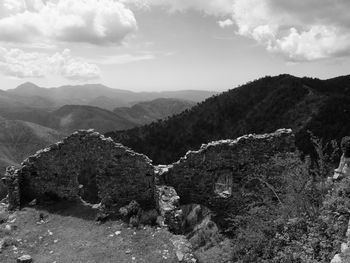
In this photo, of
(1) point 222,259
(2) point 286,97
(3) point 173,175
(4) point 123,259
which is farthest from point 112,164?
(2) point 286,97

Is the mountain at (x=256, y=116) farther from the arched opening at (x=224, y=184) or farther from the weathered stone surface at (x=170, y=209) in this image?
the weathered stone surface at (x=170, y=209)

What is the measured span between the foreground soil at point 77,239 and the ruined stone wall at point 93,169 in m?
1.29

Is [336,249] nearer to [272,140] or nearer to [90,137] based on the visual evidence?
[272,140]

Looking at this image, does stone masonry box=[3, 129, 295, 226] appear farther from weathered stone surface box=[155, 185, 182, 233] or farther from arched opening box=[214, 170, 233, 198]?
weathered stone surface box=[155, 185, 182, 233]

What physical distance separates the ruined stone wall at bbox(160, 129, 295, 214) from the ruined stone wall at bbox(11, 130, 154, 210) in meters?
1.24

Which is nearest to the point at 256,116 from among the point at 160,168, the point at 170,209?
the point at 160,168

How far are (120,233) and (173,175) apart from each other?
12.5 ft

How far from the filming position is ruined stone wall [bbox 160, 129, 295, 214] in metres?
15.6

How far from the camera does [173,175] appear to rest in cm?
1596

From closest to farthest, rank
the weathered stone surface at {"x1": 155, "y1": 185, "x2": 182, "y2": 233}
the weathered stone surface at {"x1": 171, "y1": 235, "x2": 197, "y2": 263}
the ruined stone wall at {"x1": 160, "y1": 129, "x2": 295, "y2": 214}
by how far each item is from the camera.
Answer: the weathered stone surface at {"x1": 171, "y1": 235, "x2": 197, "y2": 263} → the weathered stone surface at {"x1": 155, "y1": 185, "x2": 182, "y2": 233} → the ruined stone wall at {"x1": 160, "y1": 129, "x2": 295, "y2": 214}

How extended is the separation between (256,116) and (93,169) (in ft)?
235

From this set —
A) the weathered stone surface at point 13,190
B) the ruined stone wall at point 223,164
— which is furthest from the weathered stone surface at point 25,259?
the ruined stone wall at point 223,164

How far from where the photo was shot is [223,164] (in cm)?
1574

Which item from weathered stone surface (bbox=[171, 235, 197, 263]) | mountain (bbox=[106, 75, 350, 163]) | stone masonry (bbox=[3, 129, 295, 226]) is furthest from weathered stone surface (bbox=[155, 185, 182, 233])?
mountain (bbox=[106, 75, 350, 163])
